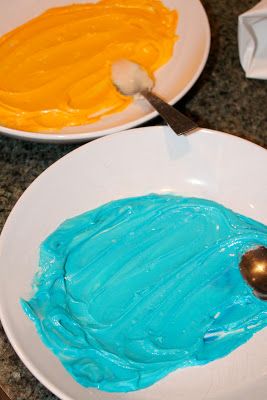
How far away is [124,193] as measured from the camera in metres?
1.00

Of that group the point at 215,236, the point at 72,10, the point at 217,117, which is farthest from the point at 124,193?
the point at 72,10

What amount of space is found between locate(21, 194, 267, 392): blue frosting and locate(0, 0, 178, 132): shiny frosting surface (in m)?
0.25

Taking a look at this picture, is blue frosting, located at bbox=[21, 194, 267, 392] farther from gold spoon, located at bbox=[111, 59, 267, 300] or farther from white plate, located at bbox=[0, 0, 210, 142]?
white plate, located at bbox=[0, 0, 210, 142]

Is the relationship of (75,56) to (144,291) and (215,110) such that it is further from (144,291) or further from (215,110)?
(144,291)

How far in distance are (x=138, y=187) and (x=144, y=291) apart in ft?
0.72

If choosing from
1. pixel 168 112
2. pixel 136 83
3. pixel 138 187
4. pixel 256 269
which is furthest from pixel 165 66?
pixel 256 269

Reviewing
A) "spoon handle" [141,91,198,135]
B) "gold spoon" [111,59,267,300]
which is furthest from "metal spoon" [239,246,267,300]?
"spoon handle" [141,91,198,135]

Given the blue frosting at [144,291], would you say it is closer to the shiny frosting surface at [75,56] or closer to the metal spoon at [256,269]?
the metal spoon at [256,269]

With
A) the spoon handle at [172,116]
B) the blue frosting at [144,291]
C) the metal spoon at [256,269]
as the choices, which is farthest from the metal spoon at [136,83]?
the metal spoon at [256,269]

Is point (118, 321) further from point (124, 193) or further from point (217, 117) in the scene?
point (217, 117)

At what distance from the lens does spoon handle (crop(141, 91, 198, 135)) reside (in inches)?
38.4

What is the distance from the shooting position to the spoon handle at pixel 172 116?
0.98 metres

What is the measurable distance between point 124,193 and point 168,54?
14.8 inches

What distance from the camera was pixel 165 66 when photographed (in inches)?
46.8
